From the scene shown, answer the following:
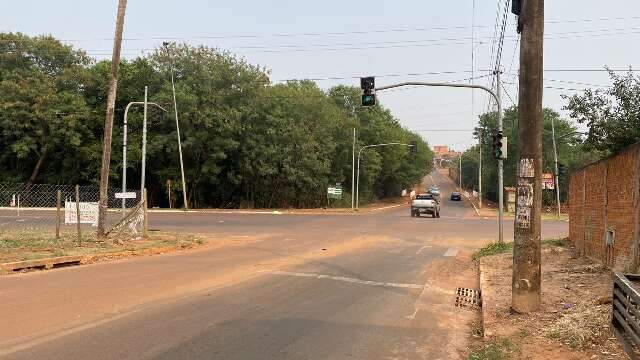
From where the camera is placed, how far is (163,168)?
59500 mm

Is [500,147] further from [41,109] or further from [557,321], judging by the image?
[41,109]

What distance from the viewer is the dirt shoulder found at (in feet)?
21.4

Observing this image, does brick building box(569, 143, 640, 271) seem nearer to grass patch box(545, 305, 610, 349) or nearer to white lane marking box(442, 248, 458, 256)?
grass patch box(545, 305, 610, 349)

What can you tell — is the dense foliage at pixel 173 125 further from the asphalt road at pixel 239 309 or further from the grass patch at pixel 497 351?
the grass patch at pixel 497 351

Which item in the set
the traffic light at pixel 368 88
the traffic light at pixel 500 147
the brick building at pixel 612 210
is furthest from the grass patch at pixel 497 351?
the traffic light at pixel 368 88

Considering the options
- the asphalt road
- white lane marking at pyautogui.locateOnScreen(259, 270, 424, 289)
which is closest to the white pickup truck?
the asphalt road

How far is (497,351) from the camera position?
665cm

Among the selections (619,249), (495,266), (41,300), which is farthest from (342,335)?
(495,266)

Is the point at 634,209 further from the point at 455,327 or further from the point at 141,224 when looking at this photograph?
the point at 141,224

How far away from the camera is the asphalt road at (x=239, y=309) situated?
6.79 metres

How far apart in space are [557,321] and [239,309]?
182 inches

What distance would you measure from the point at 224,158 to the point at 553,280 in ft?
159

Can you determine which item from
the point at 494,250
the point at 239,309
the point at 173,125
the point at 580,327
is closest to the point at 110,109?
the point at 239,309

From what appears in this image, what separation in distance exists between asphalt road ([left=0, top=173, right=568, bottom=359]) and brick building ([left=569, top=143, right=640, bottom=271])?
282 centimetres
